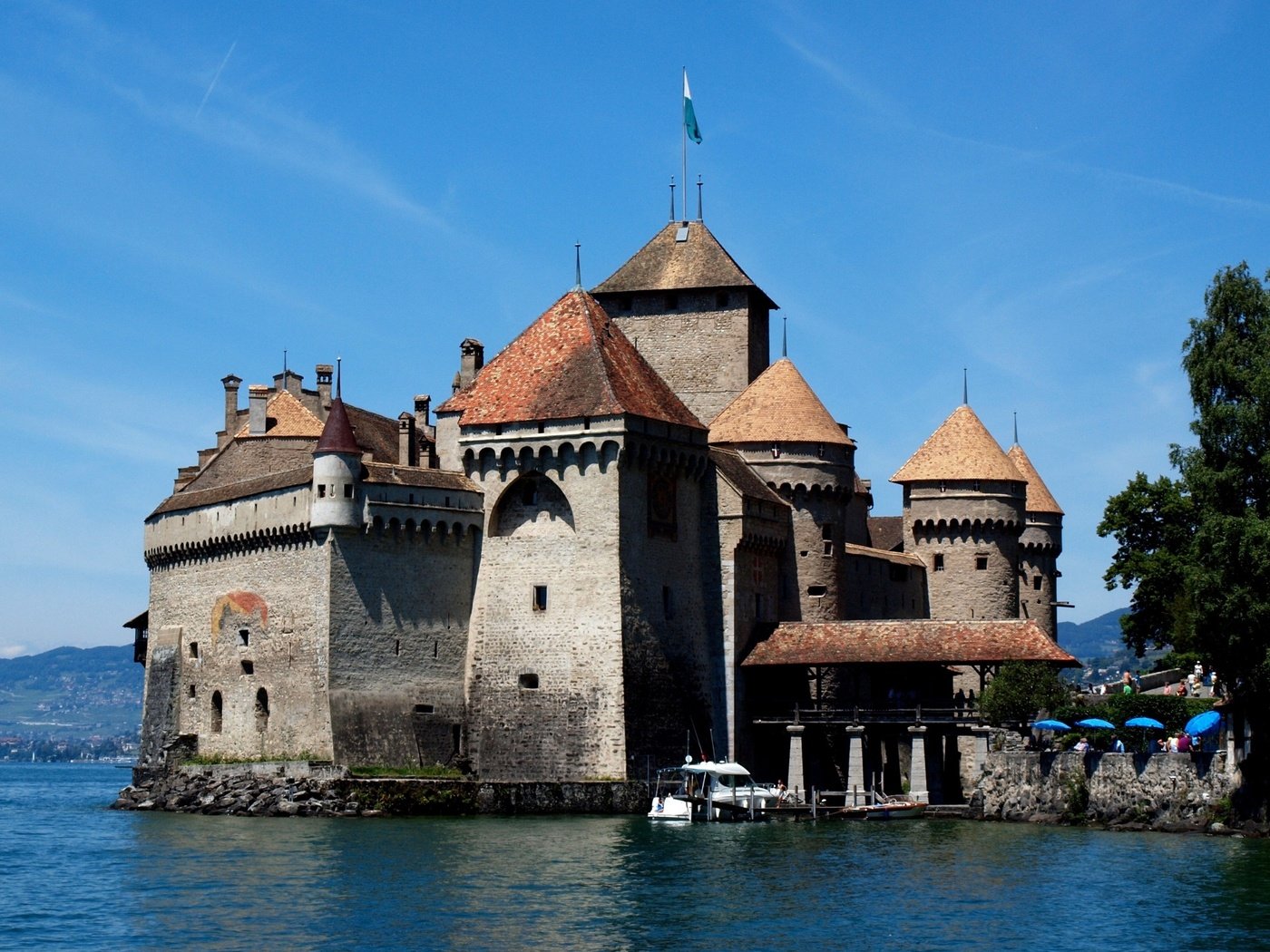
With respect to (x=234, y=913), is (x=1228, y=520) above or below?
above

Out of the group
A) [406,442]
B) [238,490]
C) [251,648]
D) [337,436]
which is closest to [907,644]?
[406,442]

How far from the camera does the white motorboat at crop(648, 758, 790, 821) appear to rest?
5422cm

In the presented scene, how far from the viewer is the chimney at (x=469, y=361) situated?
62.7 metres

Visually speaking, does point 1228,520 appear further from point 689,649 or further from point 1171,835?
point 689,649

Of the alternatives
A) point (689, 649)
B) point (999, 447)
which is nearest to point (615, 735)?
point (689, 649)

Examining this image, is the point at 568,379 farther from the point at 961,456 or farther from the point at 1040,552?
the point at 1040,552

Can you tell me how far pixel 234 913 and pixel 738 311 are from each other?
3772 centimetres

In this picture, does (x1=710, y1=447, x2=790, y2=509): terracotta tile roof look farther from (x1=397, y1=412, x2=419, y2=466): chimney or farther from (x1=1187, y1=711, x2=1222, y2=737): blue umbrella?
(x1=1187, y1=711, x2=1222, y2=737): blue umbrella

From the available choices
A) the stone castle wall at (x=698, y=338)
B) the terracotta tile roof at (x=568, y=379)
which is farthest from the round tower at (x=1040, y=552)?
the terracotta tile roof at (x=568, y=379)

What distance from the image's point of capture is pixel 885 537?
84875 millimetres

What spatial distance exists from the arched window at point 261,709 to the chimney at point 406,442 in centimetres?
784

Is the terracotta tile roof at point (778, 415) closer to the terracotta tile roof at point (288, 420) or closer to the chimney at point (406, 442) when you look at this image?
the chimney at point (406, 442)

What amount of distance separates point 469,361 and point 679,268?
1106cm

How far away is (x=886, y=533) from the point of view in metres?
85.9
